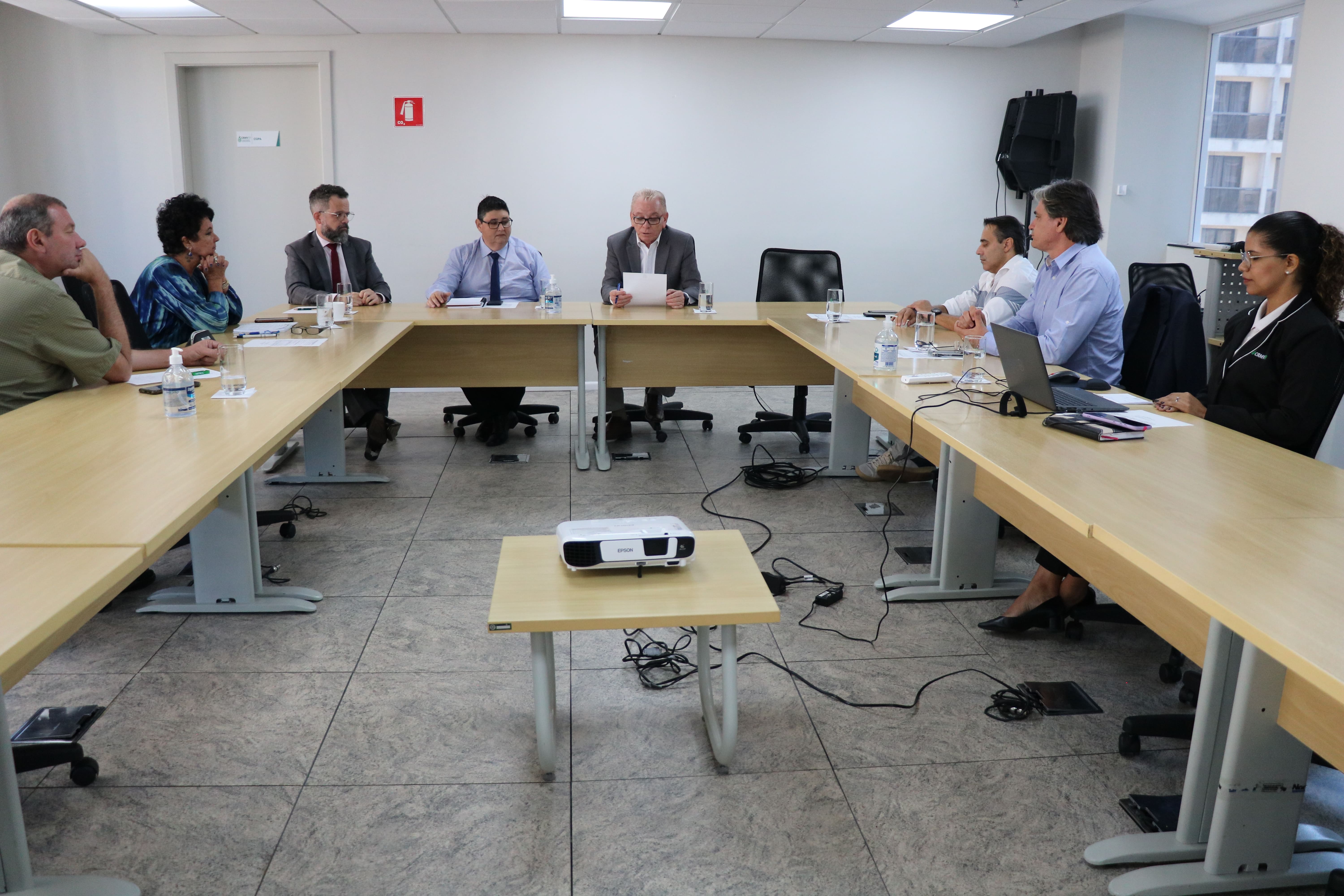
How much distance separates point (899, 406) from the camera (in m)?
3.08

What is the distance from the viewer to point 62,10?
19.2ft

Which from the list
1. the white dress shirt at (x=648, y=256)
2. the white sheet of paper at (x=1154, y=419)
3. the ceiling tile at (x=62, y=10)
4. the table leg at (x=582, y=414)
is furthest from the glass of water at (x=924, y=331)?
the ceiling tile at (x=62, y=10)

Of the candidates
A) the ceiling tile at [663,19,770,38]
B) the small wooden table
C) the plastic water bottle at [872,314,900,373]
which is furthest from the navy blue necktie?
the small wooden table

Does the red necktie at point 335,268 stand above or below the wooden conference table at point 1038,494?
above

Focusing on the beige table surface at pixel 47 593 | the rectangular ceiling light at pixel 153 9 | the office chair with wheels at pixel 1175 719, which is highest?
the rectangular ceiling light at pixel 153 9

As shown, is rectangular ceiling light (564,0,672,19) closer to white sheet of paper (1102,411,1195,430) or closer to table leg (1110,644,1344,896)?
white sheet of paper (1102,411,1195,430)

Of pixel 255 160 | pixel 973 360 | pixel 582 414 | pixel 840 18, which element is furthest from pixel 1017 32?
pixel 255 160

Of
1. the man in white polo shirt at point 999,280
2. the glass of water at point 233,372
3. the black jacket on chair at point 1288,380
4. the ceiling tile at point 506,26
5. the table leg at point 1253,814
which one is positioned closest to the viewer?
the table leg at point 1253,814

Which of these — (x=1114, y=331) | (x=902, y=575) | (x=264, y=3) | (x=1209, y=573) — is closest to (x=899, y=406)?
(x=902, y=575)

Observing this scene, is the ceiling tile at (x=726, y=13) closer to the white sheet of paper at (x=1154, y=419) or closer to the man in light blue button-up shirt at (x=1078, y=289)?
the man in light blue button-up shirt at (x=1078, y=289)

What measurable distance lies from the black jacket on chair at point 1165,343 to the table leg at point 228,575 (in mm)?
3021

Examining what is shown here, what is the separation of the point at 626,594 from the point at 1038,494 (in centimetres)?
92

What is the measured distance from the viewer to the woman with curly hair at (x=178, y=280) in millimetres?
4105

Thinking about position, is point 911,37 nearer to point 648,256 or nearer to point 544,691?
point 648,256
